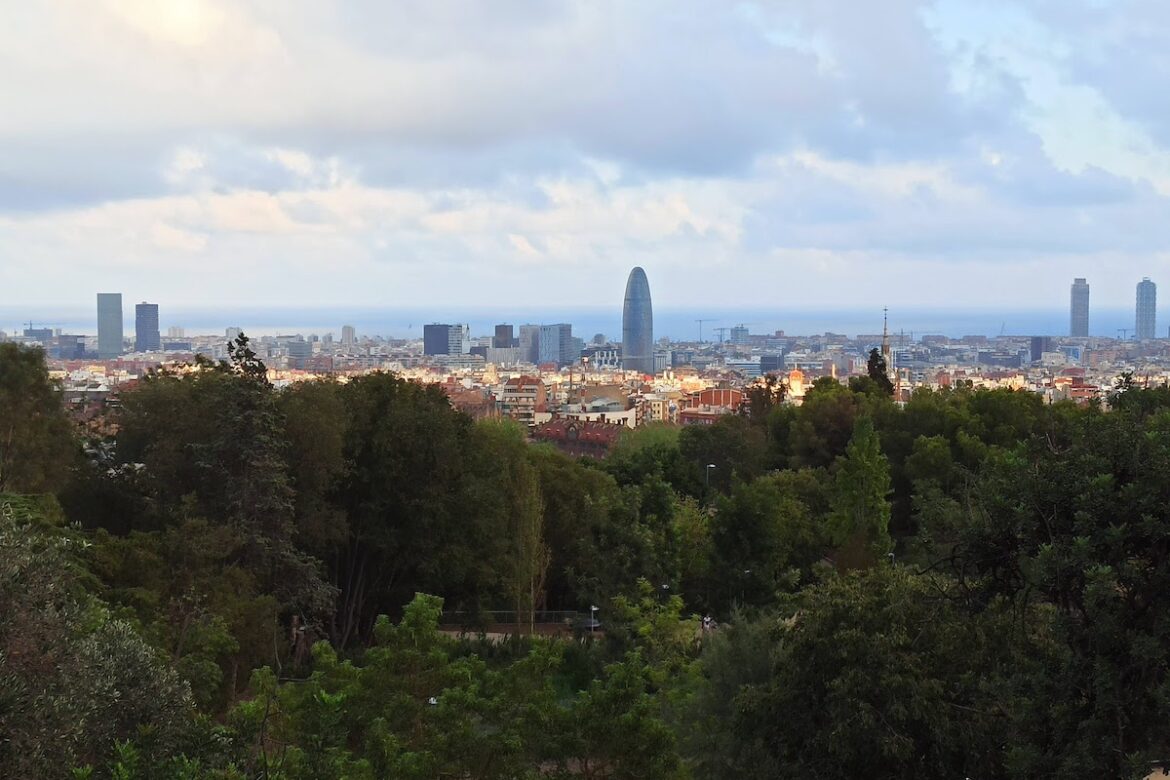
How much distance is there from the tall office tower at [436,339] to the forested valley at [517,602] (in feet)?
534

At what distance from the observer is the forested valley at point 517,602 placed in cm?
661

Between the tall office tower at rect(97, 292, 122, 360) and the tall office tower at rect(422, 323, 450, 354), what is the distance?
153 feet

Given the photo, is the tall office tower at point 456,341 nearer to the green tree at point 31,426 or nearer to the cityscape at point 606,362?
the cityscape at point 606,362

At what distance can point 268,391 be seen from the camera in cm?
1661

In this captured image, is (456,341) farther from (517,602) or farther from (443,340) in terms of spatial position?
(517,602)

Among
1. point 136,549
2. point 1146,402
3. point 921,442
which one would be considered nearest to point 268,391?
point 136,549

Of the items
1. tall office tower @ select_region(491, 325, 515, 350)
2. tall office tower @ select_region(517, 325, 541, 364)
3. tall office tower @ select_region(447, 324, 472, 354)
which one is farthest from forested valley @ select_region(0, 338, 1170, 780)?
tall office tower @ select_region(491, 325, 515, 350)

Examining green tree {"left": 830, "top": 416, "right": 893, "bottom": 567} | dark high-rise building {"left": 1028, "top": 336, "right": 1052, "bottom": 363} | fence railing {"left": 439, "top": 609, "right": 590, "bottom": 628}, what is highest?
dark high-rise building {"left": 1028, "top": 336, "right": 1052, "bottom": 363}

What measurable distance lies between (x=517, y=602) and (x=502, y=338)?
175 meters

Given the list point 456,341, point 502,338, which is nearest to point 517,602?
point 456,341

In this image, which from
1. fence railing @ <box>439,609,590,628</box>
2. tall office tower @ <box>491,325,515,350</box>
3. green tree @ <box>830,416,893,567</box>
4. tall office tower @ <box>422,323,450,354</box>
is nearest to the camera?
fence railing @ <box>439,609,590,628</box>

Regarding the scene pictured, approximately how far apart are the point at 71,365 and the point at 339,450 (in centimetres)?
10689

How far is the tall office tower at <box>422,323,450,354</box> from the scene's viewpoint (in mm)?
185000

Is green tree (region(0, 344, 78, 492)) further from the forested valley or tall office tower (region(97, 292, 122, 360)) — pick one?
tall office tower (region(97, 292, 122, 360))
